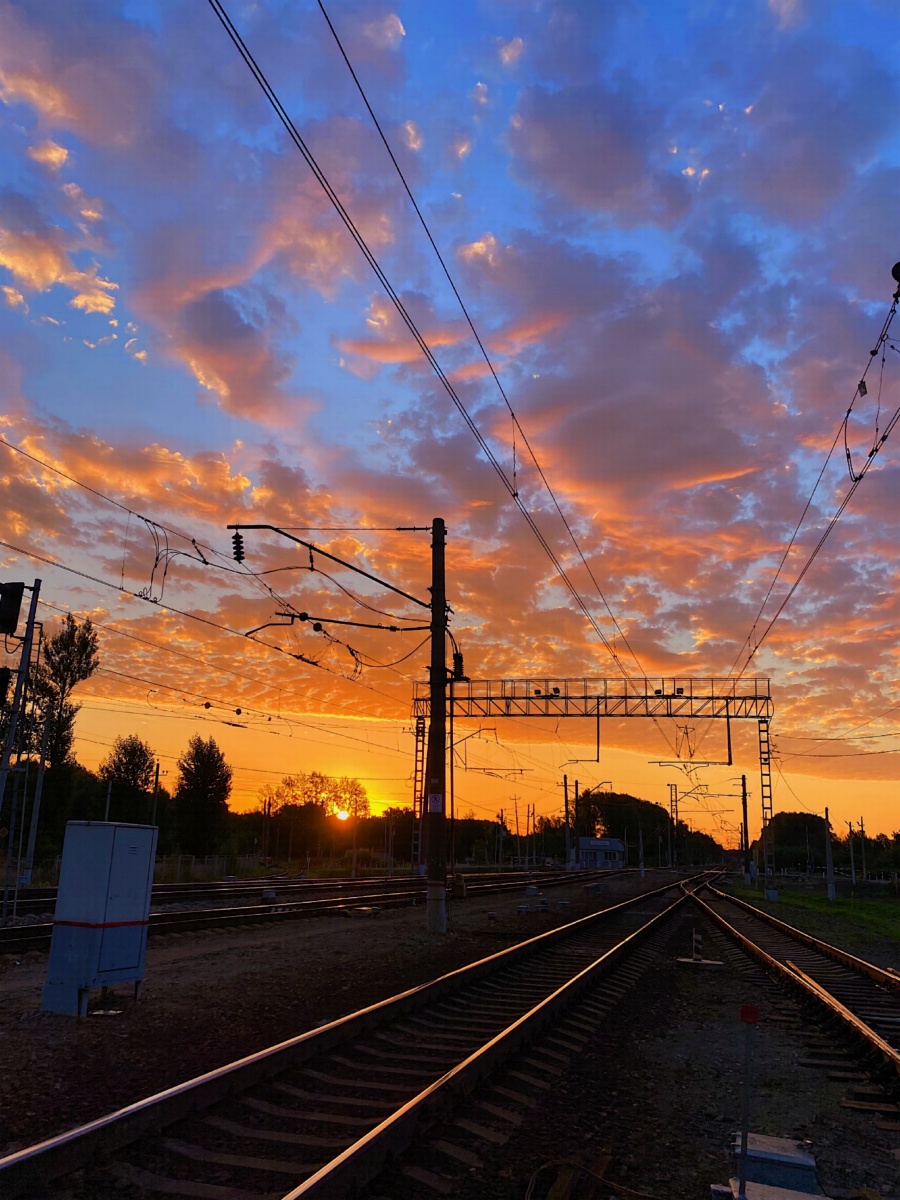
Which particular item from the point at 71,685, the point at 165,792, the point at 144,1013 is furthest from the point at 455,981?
the point at 165,792

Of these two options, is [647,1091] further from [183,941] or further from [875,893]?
[875,893]

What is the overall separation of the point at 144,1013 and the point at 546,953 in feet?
33.4

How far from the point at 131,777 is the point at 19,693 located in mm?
63936

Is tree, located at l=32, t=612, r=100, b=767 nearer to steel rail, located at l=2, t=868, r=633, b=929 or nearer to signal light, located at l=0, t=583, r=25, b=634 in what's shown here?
steel rail, located at l=2, t=868, r=633, b=929

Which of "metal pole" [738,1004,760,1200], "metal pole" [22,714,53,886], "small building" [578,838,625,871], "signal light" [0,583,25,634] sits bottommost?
"small building" [578,838,625,871]

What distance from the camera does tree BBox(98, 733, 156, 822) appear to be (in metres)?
76.6

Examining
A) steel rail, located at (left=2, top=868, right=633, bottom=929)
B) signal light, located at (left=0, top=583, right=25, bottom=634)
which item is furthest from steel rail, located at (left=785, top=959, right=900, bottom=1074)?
steel rail, located at (left=2, top=868, right=633, bottom=929)

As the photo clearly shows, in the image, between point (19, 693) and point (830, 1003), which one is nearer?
point (830, 1003)

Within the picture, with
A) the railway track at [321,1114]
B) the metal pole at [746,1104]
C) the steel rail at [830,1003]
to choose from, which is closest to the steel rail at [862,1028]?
the steel rail at [830,1003]

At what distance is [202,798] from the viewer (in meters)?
82.6

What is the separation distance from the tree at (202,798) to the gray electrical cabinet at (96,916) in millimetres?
74480

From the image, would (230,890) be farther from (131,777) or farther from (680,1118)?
(131,777)

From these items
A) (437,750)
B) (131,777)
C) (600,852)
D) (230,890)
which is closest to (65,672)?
(131,777)

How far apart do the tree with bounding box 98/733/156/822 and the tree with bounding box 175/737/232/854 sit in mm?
3375
